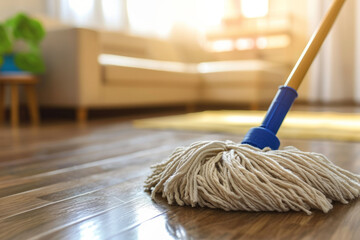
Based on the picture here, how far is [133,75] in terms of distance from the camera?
2900mm

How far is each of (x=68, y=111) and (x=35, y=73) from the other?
Result: 528mm

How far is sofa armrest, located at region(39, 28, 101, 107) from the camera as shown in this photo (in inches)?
101

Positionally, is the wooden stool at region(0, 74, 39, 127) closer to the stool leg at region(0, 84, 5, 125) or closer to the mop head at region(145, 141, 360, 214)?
the stool leg at region(0, 84, 5, 125)

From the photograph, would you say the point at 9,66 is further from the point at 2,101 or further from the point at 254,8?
the point at 254,8

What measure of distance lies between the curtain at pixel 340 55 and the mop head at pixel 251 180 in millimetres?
4283

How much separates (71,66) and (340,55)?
324 centimetres

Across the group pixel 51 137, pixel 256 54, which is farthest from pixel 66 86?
pixel 256 54

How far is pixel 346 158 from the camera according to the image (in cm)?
110

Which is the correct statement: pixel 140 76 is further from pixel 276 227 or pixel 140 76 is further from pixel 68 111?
pixel 276 227

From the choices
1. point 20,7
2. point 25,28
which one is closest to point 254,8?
point 20,7

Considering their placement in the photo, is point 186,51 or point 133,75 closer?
A: point 133,75

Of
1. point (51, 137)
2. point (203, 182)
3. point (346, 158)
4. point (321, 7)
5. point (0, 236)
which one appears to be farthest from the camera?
point (321, 7)

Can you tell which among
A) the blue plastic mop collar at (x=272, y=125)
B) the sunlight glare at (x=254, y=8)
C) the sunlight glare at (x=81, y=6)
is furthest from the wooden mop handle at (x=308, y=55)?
the sunlight glare at (x=254, y=8)

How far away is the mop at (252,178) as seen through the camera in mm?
600
